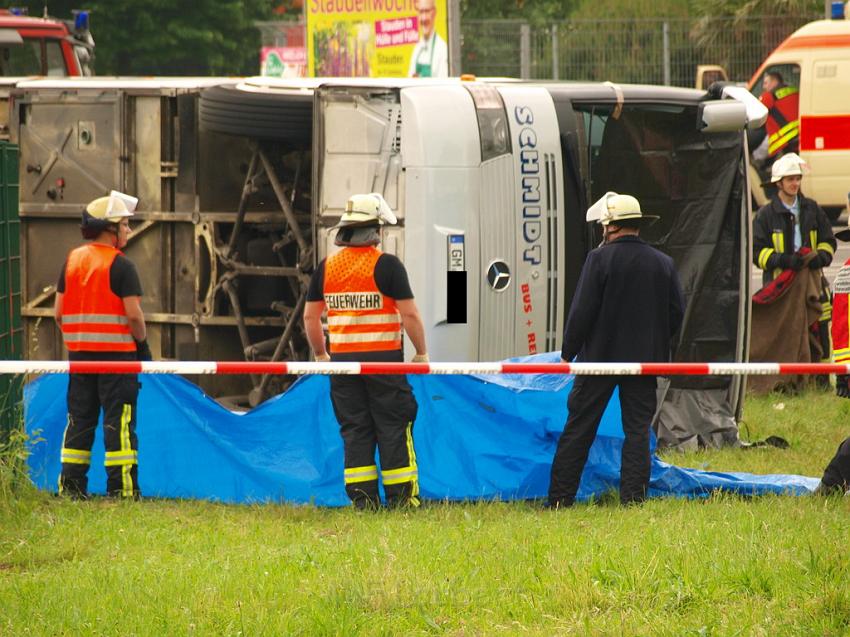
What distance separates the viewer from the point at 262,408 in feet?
25.6

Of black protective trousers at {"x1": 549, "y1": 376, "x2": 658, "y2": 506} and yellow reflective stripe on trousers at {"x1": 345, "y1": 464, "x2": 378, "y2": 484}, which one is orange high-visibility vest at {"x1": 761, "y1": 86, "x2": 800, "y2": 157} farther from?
yellow reflective stripe on trousers at {"x1": 345, "y1": 464, "x2": 378, "y2": 484}

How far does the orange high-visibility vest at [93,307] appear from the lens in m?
7.74

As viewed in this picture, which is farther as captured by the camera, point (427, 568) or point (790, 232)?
point (790, 232)

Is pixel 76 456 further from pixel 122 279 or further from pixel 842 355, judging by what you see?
pixel 842 355

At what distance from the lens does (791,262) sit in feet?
36.2

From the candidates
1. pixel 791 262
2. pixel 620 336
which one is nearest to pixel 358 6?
pixel 791 262

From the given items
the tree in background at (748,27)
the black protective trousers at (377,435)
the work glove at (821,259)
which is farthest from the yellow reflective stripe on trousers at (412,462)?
the tree in background at (748,27)

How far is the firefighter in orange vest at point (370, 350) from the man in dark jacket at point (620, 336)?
2.60 ft

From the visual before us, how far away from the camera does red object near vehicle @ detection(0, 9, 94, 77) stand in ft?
48.5

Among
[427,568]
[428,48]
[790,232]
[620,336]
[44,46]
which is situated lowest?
[427,568]

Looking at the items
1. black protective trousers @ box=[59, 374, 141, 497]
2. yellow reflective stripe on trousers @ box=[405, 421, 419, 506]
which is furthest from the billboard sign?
yellow reflective stripe on trousers @ box=[405, 421, 419, 506]

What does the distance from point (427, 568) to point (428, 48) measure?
13.2 meters

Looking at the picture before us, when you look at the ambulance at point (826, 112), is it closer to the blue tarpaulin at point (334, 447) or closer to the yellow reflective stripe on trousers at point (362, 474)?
the blue tarpaulin at point (334, 447)

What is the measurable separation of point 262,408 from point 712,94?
3.79 meters
